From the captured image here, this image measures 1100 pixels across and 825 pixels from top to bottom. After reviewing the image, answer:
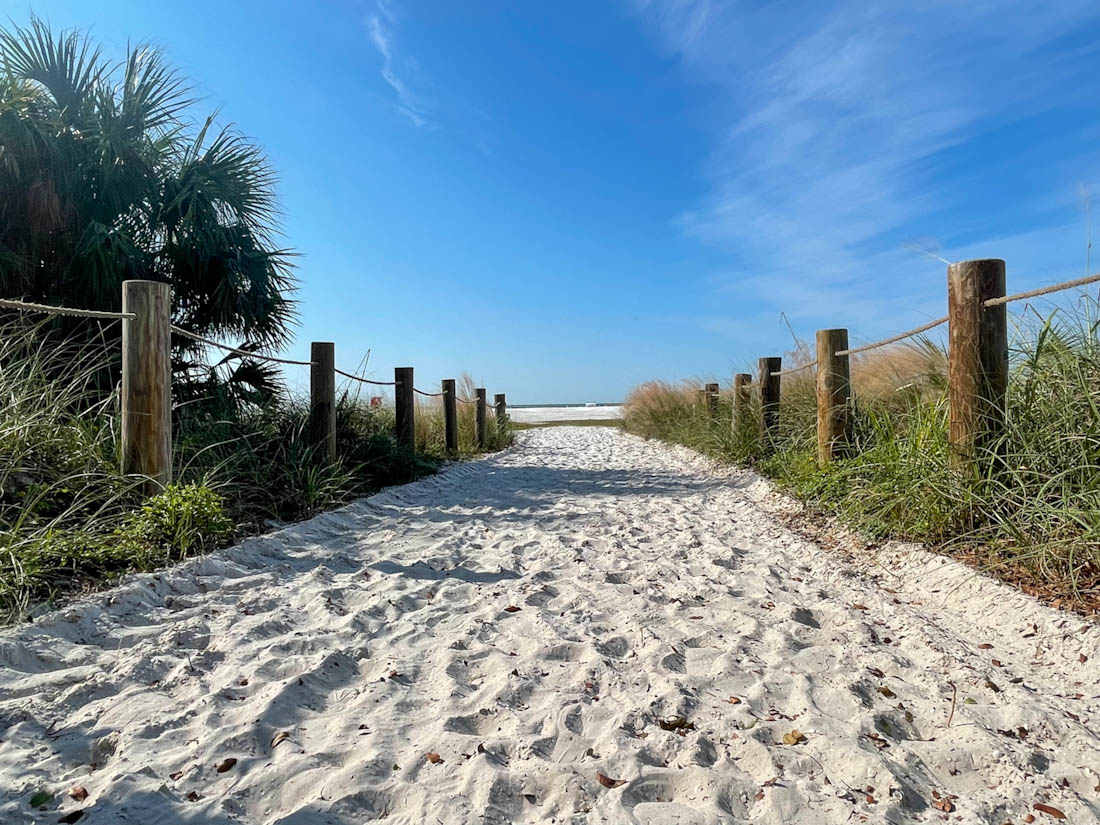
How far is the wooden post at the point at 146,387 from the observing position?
10.9ft

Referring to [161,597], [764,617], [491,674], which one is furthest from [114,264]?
[764,617]

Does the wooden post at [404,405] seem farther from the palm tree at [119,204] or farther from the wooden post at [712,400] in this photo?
the wooden post at [712,400]

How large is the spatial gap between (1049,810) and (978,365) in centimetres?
224

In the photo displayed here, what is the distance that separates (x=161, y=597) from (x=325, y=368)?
3.04m

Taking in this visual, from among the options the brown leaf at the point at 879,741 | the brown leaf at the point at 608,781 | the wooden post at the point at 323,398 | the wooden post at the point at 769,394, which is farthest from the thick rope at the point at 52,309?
the wooden post at the point at 769,394

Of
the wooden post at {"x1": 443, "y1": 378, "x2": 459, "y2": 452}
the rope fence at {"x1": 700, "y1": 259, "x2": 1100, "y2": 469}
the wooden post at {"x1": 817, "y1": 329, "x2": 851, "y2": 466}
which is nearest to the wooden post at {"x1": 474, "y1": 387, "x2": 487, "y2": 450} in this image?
the wooden post at {"x1": 443, "y1": 378, "x2": 459, "y2": 452}

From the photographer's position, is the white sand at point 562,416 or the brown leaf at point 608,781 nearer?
the brown leaf at point 608,781

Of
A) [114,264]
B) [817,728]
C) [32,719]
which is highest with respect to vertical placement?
[114,264]

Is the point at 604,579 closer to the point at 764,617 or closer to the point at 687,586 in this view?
the point at 687,586

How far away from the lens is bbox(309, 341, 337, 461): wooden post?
17.1 feet

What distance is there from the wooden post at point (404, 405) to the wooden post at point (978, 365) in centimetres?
543

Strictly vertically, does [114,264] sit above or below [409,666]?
above

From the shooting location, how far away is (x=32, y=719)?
162 centimetres

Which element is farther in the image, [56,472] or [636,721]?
[56,472]
